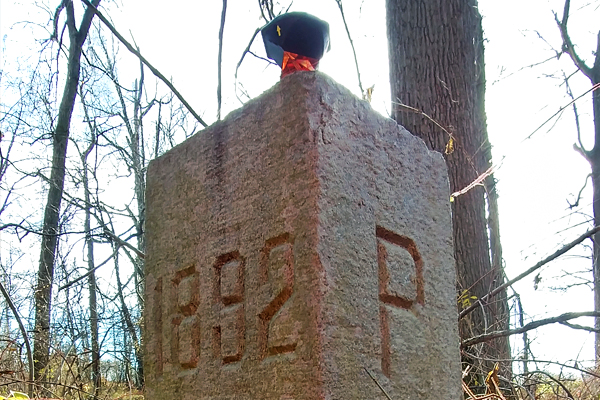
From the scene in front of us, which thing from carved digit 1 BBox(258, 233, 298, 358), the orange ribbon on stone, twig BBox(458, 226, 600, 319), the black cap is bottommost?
carved digit 1 BBox(258, 233, 298, 358)

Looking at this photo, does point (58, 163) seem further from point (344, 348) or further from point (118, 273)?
point (344, 348)

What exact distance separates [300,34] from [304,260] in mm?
655

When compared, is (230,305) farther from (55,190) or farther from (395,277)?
(55,190)

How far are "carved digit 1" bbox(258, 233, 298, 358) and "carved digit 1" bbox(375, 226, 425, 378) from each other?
0.71 ft

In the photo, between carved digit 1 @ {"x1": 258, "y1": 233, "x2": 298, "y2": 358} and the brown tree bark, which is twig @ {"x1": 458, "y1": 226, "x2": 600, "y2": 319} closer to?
the brown tree bark

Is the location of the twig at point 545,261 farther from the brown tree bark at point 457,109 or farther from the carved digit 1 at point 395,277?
the carved digit 1 at point 395,277

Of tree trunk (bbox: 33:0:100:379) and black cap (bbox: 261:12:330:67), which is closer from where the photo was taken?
black cap (bbox: 261:12:330:67)

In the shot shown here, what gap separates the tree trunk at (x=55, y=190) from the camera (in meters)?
5.23

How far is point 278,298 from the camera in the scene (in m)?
1.21

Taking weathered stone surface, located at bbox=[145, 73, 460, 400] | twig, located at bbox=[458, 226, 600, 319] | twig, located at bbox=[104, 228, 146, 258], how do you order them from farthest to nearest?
twig, located at bbox=[104, 228, 146, 258], twig, located at bbox=[458, 226, 600, 319], weathered stone surface, located at bbox=[145, 73, 460, 400]

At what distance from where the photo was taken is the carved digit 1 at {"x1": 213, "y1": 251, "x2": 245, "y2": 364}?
1296mm

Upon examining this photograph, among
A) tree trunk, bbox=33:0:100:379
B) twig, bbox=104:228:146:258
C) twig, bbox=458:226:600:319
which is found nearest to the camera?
twig, bbox=458:226:600:319

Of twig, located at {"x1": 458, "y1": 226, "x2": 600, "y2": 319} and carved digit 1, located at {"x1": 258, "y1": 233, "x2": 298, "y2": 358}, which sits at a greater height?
Result: twig, located at {"x1": 458, "y1": 226, "x2": 600, "y2": 319}

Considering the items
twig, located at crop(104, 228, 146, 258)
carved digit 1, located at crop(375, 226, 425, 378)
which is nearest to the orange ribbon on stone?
carved digit 1, located at crop(375, 226, 425, 378)
